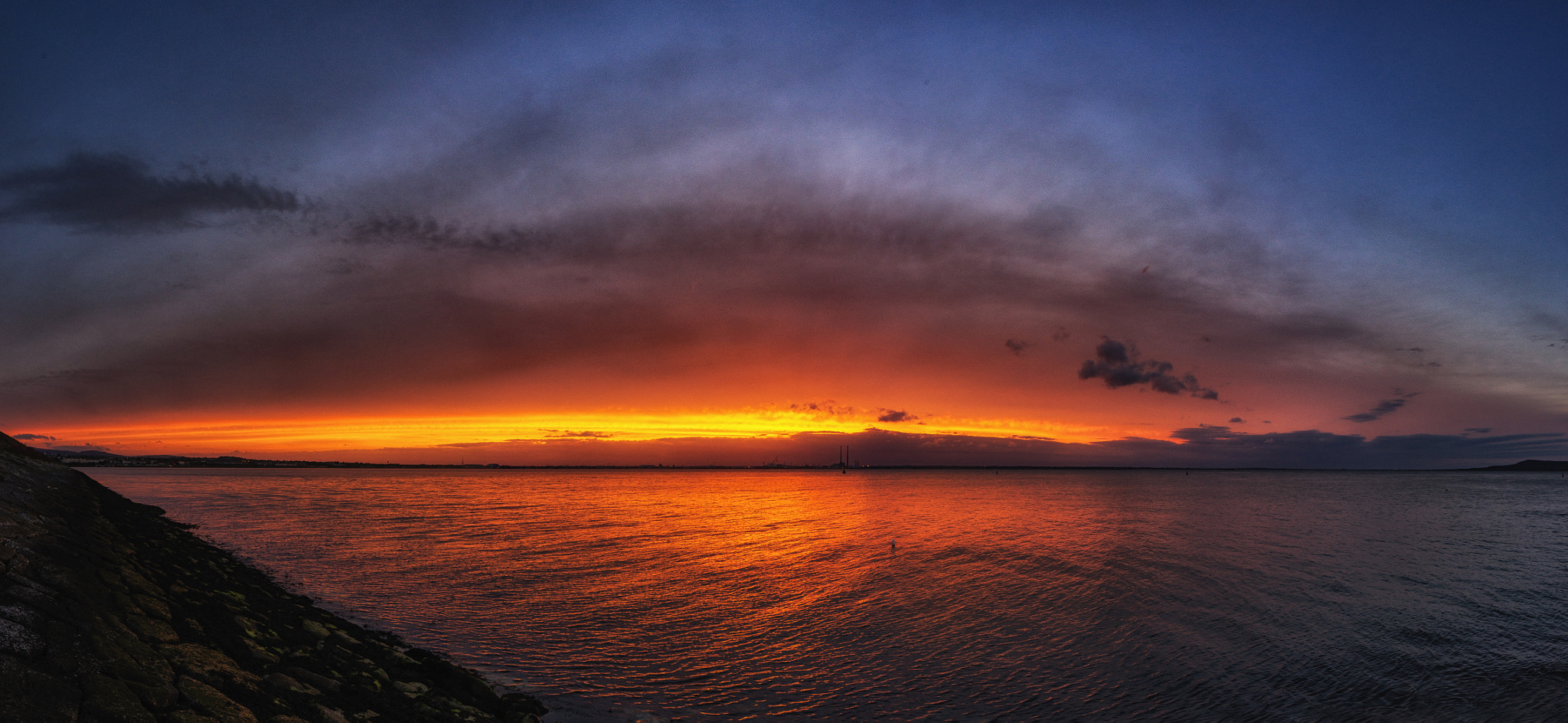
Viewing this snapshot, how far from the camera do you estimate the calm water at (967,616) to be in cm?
1581

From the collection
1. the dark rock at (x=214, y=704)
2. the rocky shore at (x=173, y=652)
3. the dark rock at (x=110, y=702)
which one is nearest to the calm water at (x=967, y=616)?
the rocky shore at (x=173, y=652)

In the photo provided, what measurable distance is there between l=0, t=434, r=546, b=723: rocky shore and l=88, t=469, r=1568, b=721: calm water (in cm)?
233

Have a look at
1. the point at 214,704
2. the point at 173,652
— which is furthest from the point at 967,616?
the point at 173,652

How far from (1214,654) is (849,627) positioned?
10695 millimetres

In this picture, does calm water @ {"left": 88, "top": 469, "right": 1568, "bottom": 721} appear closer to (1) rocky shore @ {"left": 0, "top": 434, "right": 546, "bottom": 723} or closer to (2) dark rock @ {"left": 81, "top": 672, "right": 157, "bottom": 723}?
(1) rocky shore @ {"left": 0, "top": 434, "right": 546, "bottom": 723}

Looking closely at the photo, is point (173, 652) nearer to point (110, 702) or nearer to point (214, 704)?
point (214, 704)

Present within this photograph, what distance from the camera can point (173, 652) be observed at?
10766mm

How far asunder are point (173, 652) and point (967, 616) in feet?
69.9

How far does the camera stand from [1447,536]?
51969 mm

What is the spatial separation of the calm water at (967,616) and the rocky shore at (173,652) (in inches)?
91.9

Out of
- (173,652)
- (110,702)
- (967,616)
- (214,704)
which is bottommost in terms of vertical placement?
(967,616)

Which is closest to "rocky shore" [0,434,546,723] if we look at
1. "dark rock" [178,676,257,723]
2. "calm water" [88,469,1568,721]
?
"dark rock" [178,676,257,723]

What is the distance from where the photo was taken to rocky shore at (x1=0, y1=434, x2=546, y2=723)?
807cm

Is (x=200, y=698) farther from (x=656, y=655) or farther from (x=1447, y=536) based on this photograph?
(x=1447, y=536)
